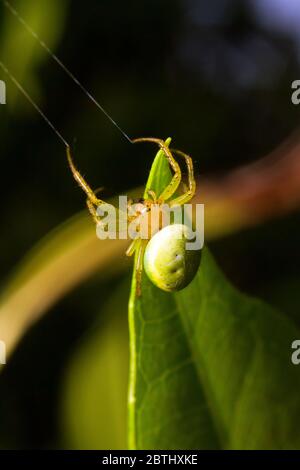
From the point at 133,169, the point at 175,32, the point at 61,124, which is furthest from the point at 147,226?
the point at 175,32

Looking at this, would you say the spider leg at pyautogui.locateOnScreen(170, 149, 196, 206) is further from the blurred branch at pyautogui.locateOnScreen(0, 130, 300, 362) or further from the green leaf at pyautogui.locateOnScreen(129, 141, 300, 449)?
the green leaf at pyautogui.locateOnScreen(129, 141, 300, 449)

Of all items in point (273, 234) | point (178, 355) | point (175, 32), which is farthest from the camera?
point (175, 32)

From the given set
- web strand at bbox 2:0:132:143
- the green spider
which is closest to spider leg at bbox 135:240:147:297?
the green spider

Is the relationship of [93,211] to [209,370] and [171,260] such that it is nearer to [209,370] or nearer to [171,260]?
[171,260]


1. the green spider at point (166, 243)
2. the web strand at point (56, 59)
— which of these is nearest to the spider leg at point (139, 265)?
the green spider at point (166, 243)

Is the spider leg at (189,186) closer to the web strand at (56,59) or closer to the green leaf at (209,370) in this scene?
the web strand at (56,59)

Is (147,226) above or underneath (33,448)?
above
